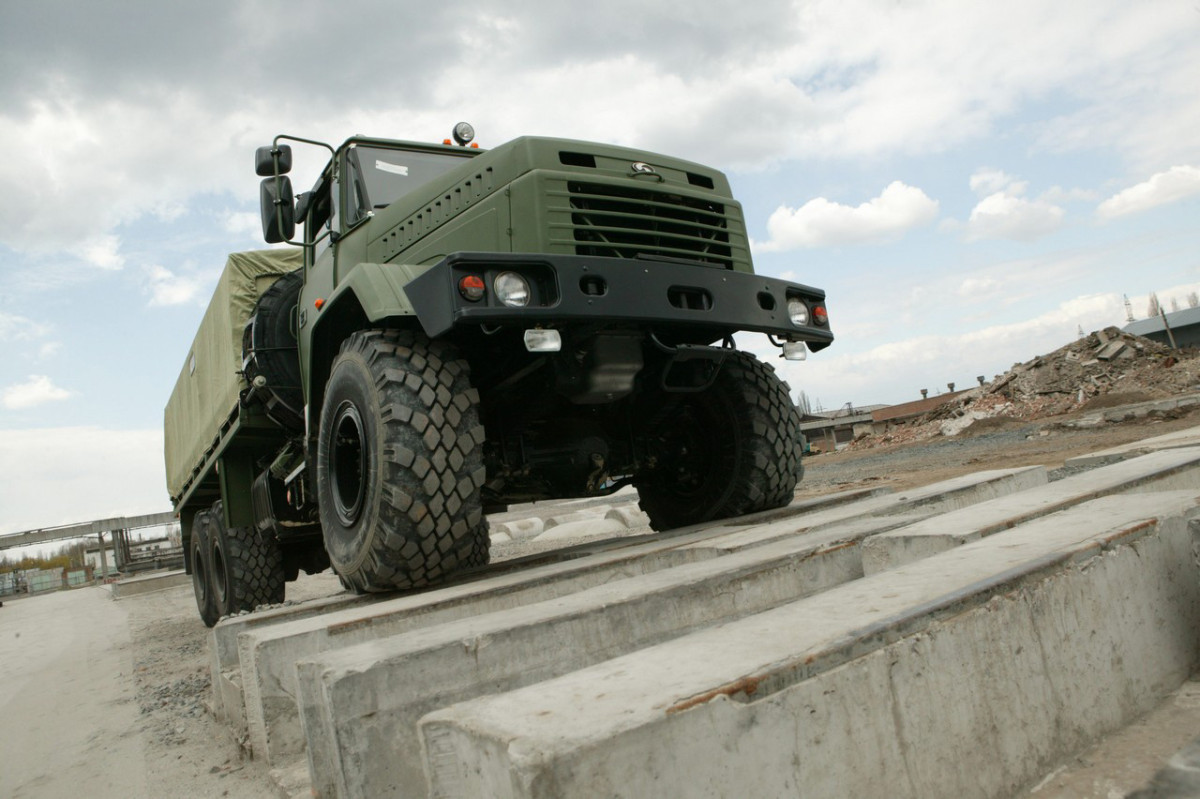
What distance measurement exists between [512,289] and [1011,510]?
76.2 inches

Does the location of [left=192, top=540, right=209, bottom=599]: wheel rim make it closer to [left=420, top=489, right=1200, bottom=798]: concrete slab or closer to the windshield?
the windshield

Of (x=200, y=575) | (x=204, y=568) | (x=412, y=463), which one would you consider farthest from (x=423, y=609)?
(x=200, y=575)

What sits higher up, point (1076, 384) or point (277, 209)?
point (277, 209)

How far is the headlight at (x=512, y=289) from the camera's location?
10.1 ft

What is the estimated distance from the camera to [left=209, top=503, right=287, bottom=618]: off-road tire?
6242 millimetres

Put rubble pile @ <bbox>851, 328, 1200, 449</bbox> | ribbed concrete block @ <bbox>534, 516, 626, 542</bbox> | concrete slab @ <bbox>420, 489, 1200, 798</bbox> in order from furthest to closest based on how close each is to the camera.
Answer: rubble pile @ <bbox>851, 328, 1200, 449</bbox> → ribbed concrete block @ <bbox>534, 516, 626, 542</bbox> → concrete slab @ <bbox>420, 489, 1200, 798</bbox>

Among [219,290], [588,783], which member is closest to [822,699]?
[588,783]

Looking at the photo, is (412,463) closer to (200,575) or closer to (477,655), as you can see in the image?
(477,655)

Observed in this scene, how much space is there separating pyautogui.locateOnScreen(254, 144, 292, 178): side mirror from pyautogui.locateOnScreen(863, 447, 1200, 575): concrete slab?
3541 mm

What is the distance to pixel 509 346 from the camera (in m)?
3.75

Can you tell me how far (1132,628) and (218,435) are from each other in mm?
6725

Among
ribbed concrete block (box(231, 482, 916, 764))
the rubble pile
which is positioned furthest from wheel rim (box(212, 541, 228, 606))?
the rubble pile

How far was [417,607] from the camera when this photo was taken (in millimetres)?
2578

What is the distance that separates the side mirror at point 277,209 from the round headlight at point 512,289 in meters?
2.11
